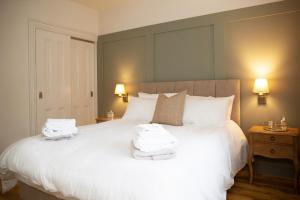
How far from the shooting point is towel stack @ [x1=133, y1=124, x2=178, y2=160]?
1424 millimetres

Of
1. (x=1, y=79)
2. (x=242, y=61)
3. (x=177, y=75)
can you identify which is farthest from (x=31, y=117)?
(x=242, y=61)

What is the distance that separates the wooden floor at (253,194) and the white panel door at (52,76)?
4.27 ft

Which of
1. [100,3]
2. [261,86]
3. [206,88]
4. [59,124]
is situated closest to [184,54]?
[206,88]

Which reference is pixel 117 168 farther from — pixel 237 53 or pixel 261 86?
pixel 237 53

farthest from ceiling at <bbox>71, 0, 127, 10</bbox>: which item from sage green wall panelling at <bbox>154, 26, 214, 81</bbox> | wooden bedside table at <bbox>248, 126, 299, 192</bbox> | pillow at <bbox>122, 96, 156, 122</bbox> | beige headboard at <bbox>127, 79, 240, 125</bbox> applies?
wooden bedside table at <bbox>248, 126, 299, 192</bbox>

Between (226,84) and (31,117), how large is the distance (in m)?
2.90

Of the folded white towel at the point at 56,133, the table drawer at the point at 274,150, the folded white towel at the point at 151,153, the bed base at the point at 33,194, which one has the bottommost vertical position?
the bed base at the point at 33,194

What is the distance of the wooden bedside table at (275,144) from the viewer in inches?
93.4

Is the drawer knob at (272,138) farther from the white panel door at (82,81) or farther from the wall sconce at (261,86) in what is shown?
the white panel door at (82,81)

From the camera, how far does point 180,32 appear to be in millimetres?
3484

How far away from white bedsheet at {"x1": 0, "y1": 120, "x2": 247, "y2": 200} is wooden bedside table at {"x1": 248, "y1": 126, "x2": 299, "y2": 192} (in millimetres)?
612

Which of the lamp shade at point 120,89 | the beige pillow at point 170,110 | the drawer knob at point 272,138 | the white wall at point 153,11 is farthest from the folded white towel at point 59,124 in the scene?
the white wall at point 153,11

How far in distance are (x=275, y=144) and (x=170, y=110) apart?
3.99 ft

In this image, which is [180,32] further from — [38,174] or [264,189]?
[38,174]
